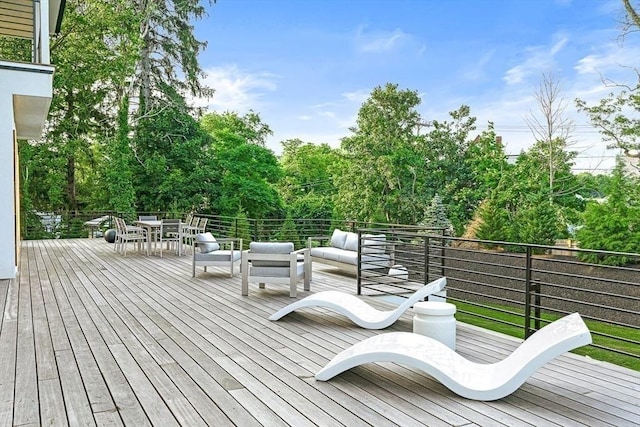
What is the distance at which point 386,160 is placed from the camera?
2230cm

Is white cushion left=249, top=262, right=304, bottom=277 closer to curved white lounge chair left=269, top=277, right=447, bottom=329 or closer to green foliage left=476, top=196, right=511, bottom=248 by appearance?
curved white lounge chair left=269, top=277, right=447, bottom=329

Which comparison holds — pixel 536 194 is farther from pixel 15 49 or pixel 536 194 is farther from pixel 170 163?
pixel 15 49

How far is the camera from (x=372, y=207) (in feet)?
74.0

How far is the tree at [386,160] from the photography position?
22.6 meters

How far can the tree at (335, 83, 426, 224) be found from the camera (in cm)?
2256

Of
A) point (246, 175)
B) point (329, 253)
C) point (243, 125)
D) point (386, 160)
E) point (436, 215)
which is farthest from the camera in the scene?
point (243, 125)

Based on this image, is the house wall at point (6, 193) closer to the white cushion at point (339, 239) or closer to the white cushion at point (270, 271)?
the white cushion at point (270, 271)

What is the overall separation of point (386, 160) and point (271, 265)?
16514mm

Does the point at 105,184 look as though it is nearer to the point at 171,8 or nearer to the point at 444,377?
the point at 171,8

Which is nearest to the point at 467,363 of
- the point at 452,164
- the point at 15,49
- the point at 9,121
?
the point at 9,121

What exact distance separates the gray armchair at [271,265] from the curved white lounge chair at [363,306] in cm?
135

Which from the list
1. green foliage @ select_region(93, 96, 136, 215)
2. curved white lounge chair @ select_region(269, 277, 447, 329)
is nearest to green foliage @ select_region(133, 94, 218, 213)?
green foliage @ select_region(93, 96, 136, 215)

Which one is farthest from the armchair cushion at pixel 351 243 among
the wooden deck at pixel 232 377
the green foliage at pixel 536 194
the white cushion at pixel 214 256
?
the green foliage at pixel 536 194

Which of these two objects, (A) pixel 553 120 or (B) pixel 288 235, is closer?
(B) pixel 288 235
